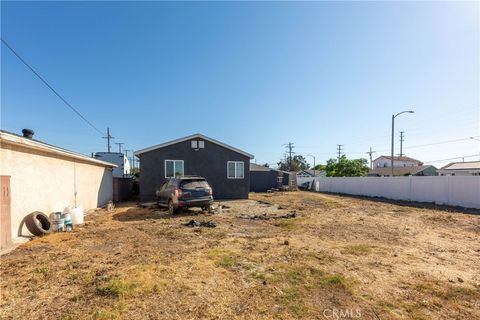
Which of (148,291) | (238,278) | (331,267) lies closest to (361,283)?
(331,267)

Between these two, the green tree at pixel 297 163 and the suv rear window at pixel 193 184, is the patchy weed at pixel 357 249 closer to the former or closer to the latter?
the suv rear window at pixel 193 184

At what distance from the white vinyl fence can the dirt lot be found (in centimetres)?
830

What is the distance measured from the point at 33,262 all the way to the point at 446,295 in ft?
23.8

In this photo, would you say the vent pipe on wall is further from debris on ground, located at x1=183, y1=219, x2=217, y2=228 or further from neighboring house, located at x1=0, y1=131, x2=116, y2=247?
debris on ground, located at x1=183, y1=219, x2=217, y2=228

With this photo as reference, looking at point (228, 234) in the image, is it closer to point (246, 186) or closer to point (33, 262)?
point (33, 262)

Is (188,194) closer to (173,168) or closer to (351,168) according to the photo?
(173,168)

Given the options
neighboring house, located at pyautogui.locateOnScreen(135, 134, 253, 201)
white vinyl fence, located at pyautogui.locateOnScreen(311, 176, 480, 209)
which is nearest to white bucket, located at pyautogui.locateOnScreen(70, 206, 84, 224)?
neighboring house, located at pyautogui.locateOnScreen(135, 134, 253, 201)

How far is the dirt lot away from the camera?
344cm

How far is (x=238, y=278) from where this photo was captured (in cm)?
447

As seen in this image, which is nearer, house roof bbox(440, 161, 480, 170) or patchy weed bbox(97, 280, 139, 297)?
patchy weed bbox(97, 280, 139, 297)

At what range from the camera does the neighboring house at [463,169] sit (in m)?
31.6

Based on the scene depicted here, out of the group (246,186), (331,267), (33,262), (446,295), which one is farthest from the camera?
(246,186)

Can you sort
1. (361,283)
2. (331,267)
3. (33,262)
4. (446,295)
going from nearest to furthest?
(446,295), (361,283), (331,267), (33,262)

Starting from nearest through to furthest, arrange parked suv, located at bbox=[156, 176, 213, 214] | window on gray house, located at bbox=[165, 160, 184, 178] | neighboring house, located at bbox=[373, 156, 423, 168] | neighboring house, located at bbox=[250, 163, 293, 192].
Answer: parked suv, located at bbox=[156, 176, 213, 214] → window on gray house, located at bbox=[165, 160, 184, 178] → neighboring house, located at bbox=[250, 163, 293, 192] → neighboring house, located at bbox=[373, 156, 423, 168]
